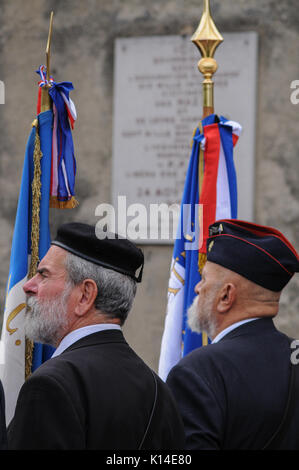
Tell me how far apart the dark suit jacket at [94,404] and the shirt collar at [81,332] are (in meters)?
0.02

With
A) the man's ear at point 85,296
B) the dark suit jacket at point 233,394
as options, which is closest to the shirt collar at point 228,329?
the dark suit jacket at point 233,394

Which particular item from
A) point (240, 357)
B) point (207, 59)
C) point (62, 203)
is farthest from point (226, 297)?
point (207, 59)

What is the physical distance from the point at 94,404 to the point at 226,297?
0.81 meters

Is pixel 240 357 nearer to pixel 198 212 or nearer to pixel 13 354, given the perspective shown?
pixel 13 354

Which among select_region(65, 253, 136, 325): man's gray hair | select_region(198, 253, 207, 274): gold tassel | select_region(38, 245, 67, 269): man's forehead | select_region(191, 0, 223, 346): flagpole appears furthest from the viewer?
select_region(191, 0, 223, 346): flagpole

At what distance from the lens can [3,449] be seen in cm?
202

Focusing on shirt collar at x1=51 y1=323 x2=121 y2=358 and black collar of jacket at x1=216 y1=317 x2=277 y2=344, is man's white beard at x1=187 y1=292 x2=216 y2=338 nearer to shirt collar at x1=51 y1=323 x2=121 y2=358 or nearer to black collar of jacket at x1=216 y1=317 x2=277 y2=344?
black collar of jacket at x1=216 y1=317 x2=277 y2=344

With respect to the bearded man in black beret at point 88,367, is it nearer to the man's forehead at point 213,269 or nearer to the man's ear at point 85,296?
the man's ear at point 85,296

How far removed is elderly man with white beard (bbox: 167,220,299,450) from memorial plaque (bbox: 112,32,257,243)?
8.49 feet

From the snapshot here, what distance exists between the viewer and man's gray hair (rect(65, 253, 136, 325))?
227 cm

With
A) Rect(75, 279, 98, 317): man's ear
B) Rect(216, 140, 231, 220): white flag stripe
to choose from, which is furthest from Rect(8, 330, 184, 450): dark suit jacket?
Rect(216, 140, 231, 220): white flag stripe

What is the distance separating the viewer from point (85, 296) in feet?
7.48
